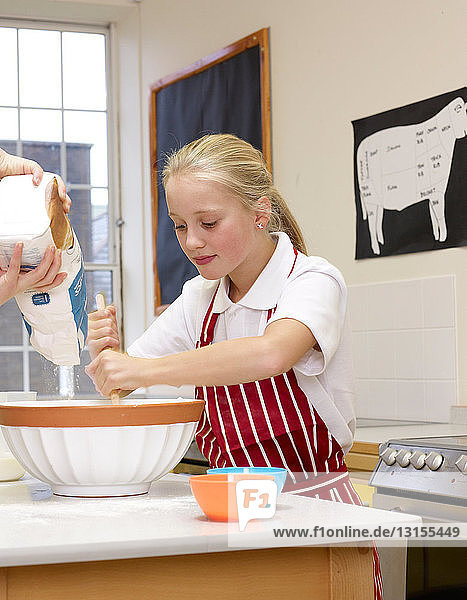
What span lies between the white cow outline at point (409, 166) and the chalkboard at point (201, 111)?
668mm

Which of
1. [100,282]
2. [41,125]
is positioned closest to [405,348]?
[100,282]

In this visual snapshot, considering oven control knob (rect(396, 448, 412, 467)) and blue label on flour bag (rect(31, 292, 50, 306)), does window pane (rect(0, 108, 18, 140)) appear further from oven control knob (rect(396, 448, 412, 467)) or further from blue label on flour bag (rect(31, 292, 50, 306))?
blue label on flour bag (rect(31, 292, 50, 306))

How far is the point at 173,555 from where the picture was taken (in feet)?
3.20

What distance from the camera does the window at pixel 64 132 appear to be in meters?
4.68

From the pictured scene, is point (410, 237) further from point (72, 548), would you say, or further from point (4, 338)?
point (4, 338)

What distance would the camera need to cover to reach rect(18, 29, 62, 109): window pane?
4766 mm

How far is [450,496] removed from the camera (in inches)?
76.2

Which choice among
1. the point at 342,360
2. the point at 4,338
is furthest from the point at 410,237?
the point at 4,338

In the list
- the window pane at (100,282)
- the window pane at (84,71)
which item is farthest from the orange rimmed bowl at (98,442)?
the window pane at (84,71)

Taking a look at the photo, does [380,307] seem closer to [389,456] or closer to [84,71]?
[389,456]

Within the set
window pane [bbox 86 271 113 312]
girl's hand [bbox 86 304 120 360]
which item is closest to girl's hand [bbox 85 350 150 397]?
girl's hand [bbox 86 304 120 360]

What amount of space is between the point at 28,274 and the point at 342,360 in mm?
569

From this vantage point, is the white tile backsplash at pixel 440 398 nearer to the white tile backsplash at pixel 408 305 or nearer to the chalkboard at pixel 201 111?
the white tile backsplash at pixel 408 305

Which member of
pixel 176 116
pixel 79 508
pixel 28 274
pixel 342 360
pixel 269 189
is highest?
pixel 176 116
